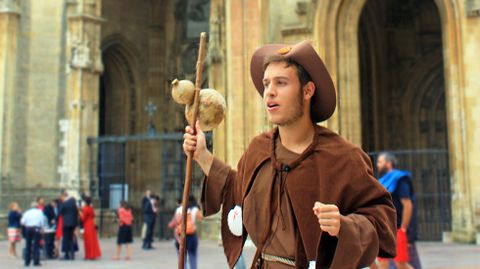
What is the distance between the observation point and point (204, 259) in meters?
13.6

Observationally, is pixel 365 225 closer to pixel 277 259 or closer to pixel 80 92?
pixel 277 259

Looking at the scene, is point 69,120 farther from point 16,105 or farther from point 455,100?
point 455,100

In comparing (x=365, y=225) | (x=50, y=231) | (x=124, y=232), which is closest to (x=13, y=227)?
(x=50, y=231)

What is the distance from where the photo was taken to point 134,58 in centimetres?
2562

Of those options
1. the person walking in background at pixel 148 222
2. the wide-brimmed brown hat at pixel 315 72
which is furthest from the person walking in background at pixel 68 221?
the wide-brimmed brown hat at pixel 315 72

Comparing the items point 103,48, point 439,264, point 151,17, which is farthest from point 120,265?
point 151,17

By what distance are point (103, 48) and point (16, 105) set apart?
4901 millimetres

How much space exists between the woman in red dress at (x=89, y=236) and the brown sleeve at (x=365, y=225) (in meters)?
12.4

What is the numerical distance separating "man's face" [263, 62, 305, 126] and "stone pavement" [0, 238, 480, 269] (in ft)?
29.6

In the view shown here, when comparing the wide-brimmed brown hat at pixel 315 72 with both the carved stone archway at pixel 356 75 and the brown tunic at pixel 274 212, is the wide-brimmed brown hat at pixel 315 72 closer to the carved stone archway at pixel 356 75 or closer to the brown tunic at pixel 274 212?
the brown tunic at pixel 274 212

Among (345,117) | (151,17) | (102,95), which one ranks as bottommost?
(345,117)

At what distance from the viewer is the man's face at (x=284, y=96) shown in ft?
8.88

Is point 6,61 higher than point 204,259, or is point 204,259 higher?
point 6,61

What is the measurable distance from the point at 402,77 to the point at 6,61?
1408 centimetres
